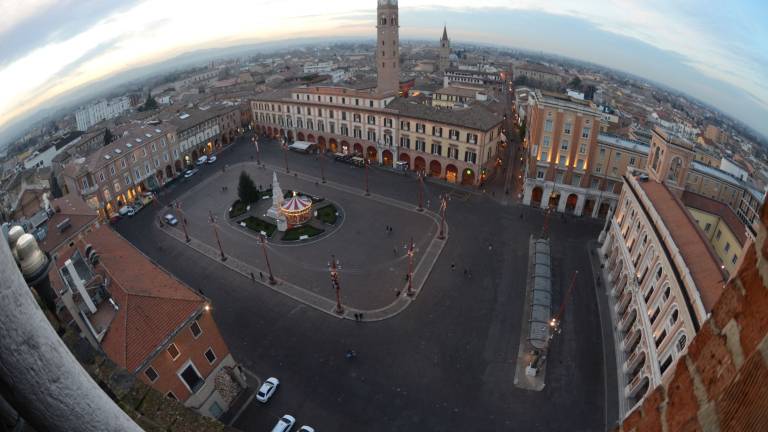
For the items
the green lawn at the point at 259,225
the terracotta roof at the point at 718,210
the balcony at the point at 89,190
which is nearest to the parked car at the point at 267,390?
the green lawn at the point at 259,225

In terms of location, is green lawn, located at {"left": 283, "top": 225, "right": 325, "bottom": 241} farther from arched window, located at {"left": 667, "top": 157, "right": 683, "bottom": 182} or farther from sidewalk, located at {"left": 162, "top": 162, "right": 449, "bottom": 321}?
arched window, located at {"left": 667, "top": 157, "right": 683, "bottom": 182}

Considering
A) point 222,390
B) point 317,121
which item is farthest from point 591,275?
point 317,121

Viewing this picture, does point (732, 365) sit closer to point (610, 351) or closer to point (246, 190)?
point (610, 351)

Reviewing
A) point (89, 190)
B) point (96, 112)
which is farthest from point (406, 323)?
point (96, 112)

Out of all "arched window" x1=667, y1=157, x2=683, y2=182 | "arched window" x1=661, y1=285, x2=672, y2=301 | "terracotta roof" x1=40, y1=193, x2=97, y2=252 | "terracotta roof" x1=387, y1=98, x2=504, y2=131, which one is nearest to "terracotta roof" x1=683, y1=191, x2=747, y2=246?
"arched window" x1=667, y1=157, x2=683, y2=182

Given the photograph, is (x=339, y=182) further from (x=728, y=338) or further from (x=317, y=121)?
(x=728, y=338)

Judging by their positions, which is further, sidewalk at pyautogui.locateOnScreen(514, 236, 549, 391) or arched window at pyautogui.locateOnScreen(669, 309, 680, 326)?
sidewalk at pyautogui.locateOnScreen(514, 236, 549, 391)

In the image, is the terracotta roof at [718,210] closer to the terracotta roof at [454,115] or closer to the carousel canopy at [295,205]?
the terracotta roof at [454,115]
